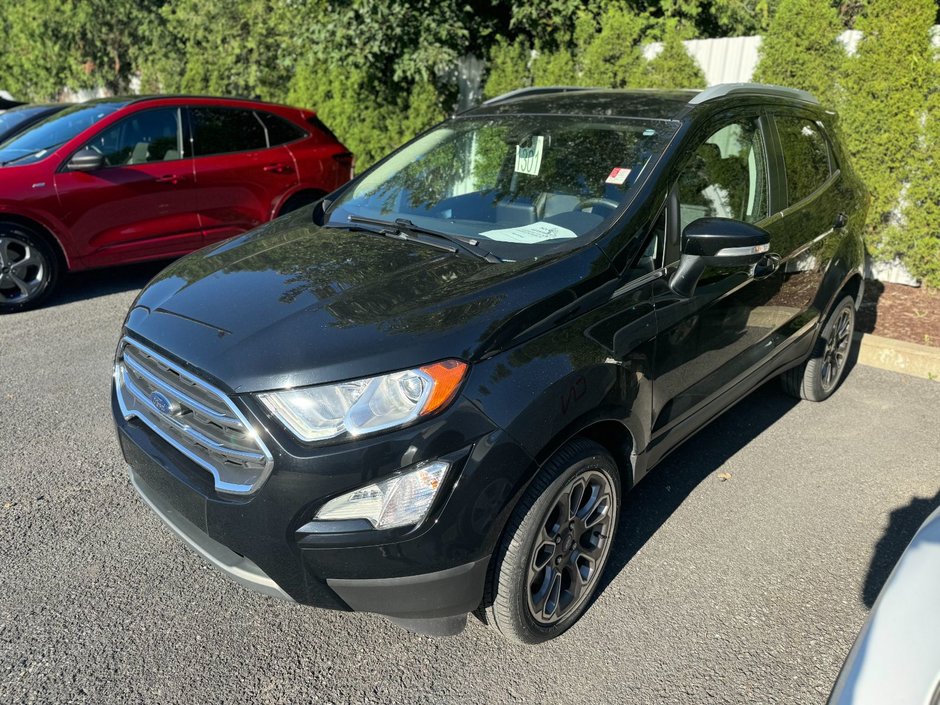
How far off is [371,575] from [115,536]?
154cm

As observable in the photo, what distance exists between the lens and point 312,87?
11.2 metres

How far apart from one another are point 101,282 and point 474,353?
5794mm

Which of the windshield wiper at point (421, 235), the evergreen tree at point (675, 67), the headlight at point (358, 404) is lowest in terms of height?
the headlight at point (358, 404)

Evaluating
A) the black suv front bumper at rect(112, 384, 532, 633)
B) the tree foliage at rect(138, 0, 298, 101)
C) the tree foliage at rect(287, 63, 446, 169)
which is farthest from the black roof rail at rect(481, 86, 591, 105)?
the tree foliage at rect(138, 0, 298, 101)

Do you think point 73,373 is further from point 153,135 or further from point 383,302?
point 383,302

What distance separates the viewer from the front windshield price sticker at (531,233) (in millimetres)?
2846

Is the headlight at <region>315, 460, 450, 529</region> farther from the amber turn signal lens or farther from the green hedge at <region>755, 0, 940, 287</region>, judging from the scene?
the green hedge at <region>755, 0, 940, 287</region>

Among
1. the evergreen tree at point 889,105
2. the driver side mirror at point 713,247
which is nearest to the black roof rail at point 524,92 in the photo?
the driver side mirror at point 713,247

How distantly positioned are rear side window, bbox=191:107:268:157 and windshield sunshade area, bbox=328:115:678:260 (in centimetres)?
360

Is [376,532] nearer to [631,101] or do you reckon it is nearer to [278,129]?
[631,101]

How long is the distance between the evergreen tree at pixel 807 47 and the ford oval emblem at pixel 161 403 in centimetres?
633

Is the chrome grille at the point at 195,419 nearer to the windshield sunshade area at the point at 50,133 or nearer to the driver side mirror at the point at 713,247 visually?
the driver side mirror at the point at 713,247

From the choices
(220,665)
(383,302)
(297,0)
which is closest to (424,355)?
(383,302)

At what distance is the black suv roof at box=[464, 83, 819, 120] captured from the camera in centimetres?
325
